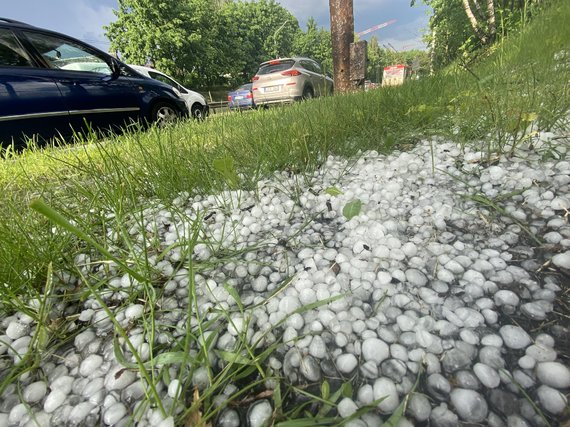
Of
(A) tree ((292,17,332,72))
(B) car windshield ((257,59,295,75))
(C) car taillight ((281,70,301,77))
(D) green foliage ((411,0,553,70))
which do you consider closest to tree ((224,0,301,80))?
(A) tree ((292,17,332,72))

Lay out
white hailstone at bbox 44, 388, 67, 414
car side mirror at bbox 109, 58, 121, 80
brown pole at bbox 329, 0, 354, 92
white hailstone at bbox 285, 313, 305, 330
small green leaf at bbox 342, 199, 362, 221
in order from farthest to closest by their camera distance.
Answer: brown pole at bbox 329, 0, 354, 92, car side mirror at bbox 109, 58, 121, 80, small green leaf at bbox 342, 199, 362, 221, white hailstone at bbox 285, 313, 305, 330, white hailstone at bbox 44, 388, 67, 414

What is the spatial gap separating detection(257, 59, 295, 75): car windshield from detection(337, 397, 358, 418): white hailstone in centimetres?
788

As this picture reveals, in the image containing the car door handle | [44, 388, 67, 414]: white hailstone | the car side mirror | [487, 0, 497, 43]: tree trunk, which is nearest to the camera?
[44, 388, 67, 414]: white hailstone

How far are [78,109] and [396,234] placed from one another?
3.69 m

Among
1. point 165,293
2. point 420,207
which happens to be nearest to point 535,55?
point 420,207

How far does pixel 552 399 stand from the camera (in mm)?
473

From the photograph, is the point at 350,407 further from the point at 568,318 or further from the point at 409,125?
the point at 409,125

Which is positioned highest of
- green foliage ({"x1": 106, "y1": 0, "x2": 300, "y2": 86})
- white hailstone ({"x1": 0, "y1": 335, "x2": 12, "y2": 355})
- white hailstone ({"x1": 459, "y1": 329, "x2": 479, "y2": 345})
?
green foliage ({"x1": 106, "y1": 0, "x2": 300, "y2": 86})

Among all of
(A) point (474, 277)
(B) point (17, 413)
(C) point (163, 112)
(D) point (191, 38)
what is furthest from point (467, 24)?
(D) point (191, 38)

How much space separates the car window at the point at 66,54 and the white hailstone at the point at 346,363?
4.10m

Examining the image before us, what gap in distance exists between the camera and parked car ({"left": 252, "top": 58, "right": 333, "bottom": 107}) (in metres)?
7.11

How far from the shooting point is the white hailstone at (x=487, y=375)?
51 centimetres

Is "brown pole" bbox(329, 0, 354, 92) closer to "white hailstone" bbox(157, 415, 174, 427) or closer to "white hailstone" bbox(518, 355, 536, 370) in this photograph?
"white hailstone" bbox(518, 355, 536, 370)

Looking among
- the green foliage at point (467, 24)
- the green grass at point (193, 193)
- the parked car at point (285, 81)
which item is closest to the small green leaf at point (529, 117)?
the green grass at point (193, 193)
